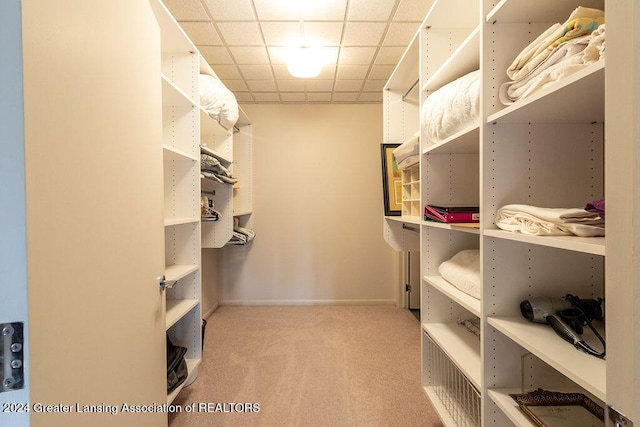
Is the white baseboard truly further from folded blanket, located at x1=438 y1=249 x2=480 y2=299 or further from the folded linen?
the folded linen

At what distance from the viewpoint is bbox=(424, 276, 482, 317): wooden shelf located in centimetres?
103

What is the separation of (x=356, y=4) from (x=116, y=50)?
1.48 meters

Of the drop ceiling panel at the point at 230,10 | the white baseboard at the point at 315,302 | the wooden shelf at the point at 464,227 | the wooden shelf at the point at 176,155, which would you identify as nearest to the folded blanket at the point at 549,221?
the wooden shelf at the point at 464,227

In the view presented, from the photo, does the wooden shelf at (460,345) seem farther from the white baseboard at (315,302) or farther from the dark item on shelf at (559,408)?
the white baseboard at (315,302)

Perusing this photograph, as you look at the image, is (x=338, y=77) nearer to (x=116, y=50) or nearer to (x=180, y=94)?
(x=180, y=94)

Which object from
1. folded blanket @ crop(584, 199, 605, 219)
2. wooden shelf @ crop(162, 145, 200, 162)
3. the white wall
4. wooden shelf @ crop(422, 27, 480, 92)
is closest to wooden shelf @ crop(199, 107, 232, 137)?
wooden shelf @ crop(162, 145, 200, 162)

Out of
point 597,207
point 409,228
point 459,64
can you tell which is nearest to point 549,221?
point 597,207

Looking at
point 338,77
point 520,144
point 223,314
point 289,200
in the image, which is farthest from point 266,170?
point 520,144

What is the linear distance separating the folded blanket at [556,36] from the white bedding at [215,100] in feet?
6.21

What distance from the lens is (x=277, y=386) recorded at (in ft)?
6.15

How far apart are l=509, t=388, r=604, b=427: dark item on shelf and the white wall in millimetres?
2524

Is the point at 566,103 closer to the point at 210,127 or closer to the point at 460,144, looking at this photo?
the point at 460,144

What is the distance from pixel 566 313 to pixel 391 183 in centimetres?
146

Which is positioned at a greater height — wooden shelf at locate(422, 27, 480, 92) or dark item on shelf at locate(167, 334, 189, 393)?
wooden shelf at locate(422, 27, 480, 92)
